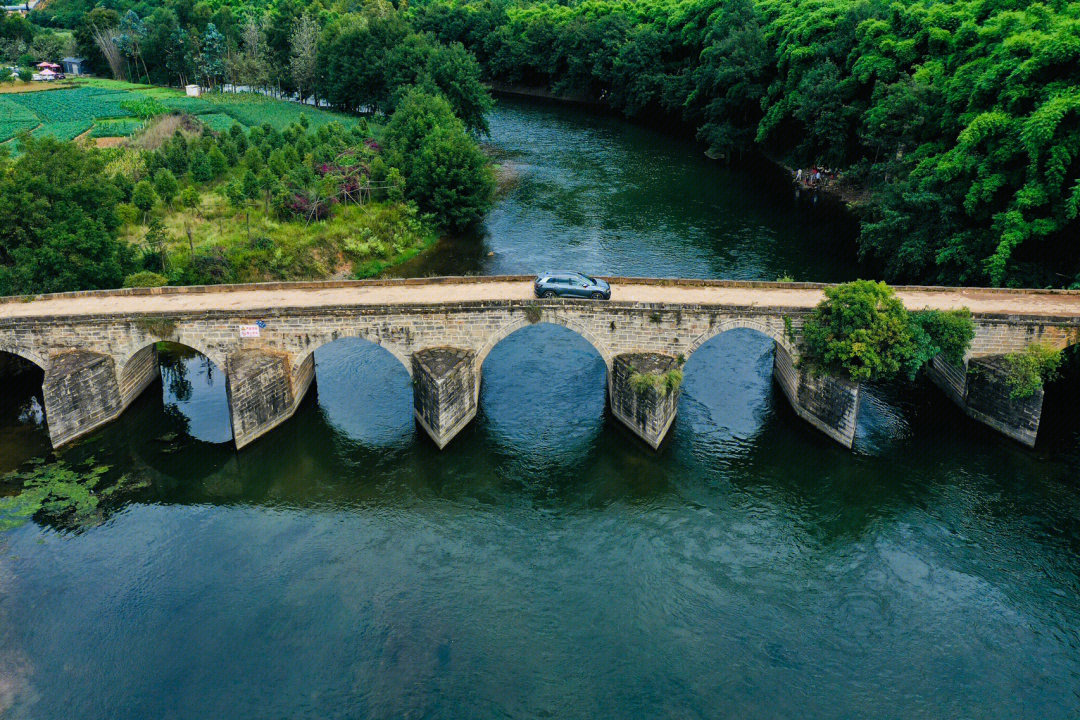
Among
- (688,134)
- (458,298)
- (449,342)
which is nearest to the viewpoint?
(449,342)

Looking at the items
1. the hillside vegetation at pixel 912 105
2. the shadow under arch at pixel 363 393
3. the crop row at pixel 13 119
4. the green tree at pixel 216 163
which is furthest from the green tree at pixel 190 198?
the hillside vegetation at pixel 912 105

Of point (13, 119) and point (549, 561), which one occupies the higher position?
point (13, 119)

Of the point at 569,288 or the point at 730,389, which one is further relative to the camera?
the point at 730,389

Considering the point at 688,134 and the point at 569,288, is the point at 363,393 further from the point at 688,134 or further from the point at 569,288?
the point at 688,134

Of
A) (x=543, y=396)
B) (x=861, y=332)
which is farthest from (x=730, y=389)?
(x=543, y=396)

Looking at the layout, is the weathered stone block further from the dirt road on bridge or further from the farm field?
the farm field

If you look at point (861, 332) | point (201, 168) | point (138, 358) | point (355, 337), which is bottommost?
point (138, 358)

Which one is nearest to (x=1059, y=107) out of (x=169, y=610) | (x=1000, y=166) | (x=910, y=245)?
(x=1000, y=166)
